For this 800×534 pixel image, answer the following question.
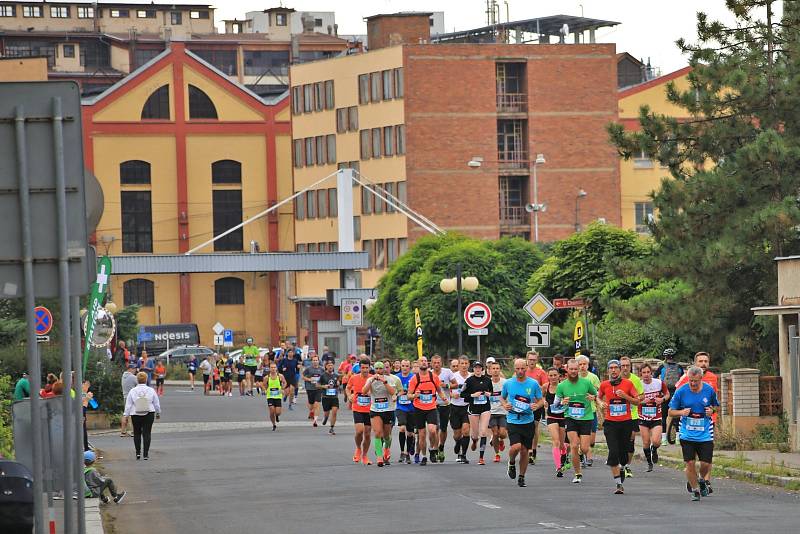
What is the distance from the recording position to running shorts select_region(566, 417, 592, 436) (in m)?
22.2

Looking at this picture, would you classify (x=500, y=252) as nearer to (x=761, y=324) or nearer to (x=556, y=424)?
(x=761, y=324)

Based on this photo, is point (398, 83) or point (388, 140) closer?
point (398, 83)

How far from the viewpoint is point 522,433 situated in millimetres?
22156

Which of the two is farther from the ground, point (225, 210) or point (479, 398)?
point (225, 210)

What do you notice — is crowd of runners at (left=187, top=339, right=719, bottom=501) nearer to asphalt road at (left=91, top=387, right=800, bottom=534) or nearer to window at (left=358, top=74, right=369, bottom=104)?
asphalt road at (left=91, top=387, right=800, bottom=534)

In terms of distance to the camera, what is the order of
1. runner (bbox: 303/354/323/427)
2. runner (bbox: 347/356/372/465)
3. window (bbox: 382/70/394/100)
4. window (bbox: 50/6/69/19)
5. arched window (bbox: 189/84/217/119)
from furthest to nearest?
window (bbox: 50/6/69/19) < arched window (bbox: 189/84/217/119) < window (bbox: 382/70/394/100) < runner (bbox: 303/354/323/427) < runner (bbox: 347/356/372/465)

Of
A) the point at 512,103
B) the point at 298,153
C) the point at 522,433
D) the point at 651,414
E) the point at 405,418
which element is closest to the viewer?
the point at 522,433

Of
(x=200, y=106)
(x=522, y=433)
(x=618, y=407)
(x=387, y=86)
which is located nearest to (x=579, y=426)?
(x=522, y=433)

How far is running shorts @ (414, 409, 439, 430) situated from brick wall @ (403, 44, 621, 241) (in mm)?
65734

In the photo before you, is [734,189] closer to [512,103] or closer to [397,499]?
[397,499]

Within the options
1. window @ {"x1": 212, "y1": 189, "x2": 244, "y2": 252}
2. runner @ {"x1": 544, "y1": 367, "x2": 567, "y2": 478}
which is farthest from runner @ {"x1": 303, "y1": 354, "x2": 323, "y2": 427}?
window @ {"x1": 212, "y1": 189, "x2": 244, "y2": 252}

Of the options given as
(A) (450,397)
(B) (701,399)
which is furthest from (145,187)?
(B) (701,399)

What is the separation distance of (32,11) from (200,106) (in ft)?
105

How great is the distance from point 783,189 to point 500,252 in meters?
29.2
